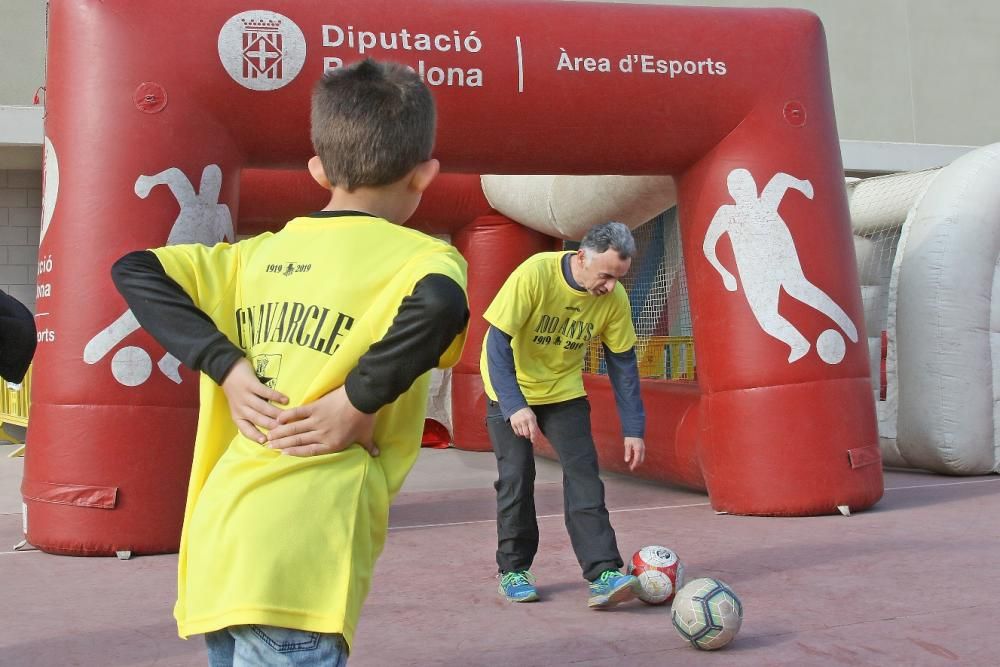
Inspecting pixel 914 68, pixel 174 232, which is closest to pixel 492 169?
pixel 174 232

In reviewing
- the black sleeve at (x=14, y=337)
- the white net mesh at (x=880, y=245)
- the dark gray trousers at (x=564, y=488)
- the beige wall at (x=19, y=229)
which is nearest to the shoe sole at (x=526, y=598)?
the dark gray trousers at (x=564, y=488)

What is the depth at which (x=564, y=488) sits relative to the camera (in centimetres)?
409

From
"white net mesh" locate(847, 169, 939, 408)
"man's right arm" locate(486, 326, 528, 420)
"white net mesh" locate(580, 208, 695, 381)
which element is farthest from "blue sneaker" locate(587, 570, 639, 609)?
"white net mesh" locate(847, 169, 939, 408)

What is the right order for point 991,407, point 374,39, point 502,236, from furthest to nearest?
point 502,236
point 991,407
point 374,39

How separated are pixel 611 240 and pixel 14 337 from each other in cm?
230

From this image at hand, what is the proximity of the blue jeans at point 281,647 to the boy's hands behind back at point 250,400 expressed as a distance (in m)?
0.27

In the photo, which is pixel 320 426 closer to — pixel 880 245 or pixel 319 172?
pixel 319 172

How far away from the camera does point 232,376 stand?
1550mm

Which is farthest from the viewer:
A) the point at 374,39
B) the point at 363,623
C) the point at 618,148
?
the point at 618,148

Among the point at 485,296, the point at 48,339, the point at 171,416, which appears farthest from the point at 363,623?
the point at 485,296

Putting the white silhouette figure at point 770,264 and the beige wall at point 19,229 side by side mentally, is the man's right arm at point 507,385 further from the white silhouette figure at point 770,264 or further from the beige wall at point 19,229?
the beige wall at point 19,229

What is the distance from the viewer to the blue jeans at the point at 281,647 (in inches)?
58.0

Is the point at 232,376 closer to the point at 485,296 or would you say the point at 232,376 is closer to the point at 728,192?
the point at 728,192

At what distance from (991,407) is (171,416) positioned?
5228 mm
